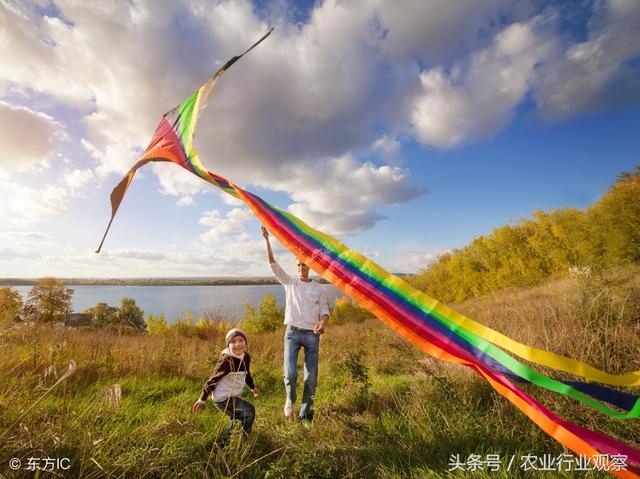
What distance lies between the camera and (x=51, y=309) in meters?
7.31

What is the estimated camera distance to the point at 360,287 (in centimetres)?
204

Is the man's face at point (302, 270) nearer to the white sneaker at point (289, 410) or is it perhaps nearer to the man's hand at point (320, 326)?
the man's hand at point (320, 326)

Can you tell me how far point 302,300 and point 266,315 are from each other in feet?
152

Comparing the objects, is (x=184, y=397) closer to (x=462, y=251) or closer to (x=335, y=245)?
(x=335, y=245)

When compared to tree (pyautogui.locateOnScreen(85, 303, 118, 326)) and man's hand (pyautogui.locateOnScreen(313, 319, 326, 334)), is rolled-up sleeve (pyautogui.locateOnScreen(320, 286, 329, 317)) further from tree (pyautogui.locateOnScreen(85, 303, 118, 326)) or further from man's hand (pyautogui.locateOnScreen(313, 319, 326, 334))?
tree (pyautogui.locateOnScreen(85, 303, 118, 326))

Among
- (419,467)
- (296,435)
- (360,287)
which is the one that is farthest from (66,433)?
(419,467)

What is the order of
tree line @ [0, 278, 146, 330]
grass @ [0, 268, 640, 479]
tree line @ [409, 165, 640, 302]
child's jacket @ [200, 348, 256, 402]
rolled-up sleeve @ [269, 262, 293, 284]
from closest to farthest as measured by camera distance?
grass @ [0, 268, 640, 479], child's jacket @ [200, 348, 256, 402], rolled-up sleeve @ [269, 262, 293, 284], tree line @ [0, 278, 146, 330], tree line @ [409, 165, 640, 302]

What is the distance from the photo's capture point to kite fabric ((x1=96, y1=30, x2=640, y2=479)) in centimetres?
144

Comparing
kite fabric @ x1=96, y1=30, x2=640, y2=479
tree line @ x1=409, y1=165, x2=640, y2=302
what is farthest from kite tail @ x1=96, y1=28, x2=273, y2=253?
tree line @ x1=409, y1=165, x2=640, y2=302

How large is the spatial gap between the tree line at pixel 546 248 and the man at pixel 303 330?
18.6 meters

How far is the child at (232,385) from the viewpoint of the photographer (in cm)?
277

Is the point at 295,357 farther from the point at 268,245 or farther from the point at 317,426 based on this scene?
the point at 268,245

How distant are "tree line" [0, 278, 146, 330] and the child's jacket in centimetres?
267

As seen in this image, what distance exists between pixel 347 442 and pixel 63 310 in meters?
7.22
